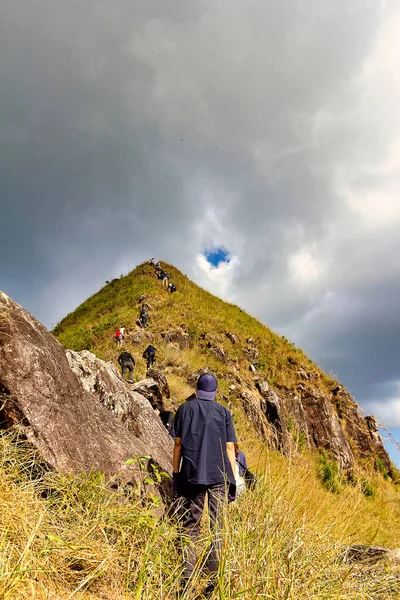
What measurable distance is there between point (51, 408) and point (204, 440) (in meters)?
1.89

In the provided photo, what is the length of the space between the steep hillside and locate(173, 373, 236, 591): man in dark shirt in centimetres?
757

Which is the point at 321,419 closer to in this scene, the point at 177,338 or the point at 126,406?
the point at 177,338

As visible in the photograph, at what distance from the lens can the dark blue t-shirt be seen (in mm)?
3545

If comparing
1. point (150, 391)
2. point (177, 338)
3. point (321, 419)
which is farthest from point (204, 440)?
point (177, 338)

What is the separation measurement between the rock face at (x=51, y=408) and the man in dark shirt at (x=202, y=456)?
1.13m

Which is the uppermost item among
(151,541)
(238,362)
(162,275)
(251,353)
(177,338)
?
(162,275)

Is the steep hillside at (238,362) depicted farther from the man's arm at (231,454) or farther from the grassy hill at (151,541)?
the man's arm at (231,454)

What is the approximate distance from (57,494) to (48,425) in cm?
75

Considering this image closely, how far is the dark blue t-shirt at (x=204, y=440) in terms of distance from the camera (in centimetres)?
354

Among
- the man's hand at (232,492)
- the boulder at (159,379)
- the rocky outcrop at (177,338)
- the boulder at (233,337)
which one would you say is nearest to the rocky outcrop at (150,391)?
the boulder at (159,379)

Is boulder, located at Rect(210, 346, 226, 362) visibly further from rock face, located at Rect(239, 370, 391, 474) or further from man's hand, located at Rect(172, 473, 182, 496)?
man's hand, located at Rect(172, 473, 182, 496)

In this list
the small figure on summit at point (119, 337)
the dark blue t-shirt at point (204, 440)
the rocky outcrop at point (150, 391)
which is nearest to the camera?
the dark blue t-shirt at point (204, 440)

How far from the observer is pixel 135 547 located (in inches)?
118

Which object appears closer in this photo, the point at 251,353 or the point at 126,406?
the point at 126,406
